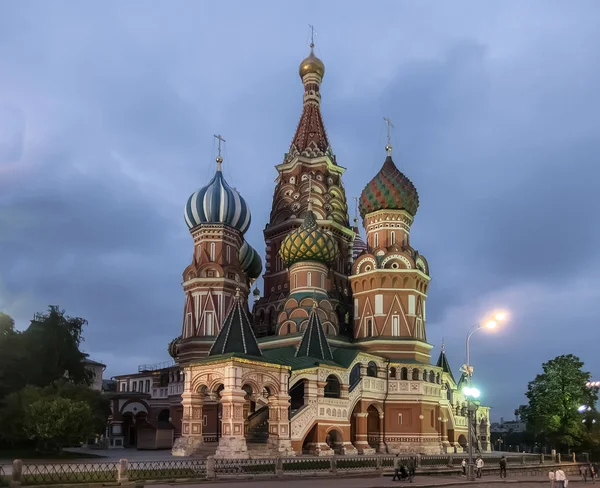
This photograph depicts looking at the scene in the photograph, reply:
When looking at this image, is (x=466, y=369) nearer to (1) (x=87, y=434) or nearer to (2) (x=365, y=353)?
(2) (x=365, y=353)

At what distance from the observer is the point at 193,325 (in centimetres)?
4478

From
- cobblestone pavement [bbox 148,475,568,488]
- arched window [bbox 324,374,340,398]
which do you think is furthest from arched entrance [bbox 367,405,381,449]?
cobblestone pavement [bbox 148,475,568,488]

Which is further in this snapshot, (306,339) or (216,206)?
(216,206)

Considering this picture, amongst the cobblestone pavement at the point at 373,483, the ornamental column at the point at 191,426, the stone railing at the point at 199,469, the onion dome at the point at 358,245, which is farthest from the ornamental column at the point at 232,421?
the onion dome at the point at 358,245

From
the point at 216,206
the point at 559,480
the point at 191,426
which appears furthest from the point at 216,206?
the point at 559,480

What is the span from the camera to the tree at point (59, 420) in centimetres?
2833

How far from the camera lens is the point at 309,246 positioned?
141 feet

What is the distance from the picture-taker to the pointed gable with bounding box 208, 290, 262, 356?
30.7 meters

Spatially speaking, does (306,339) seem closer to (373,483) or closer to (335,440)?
(335,440)

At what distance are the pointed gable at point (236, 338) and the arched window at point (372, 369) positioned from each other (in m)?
9.67

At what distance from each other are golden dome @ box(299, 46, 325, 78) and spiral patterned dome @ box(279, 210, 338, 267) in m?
17.4

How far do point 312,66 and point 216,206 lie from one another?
1708 centimetres

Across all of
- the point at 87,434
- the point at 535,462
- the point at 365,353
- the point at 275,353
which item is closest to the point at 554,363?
the point at 535,462

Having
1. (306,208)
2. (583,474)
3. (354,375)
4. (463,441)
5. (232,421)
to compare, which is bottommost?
(583,474)
